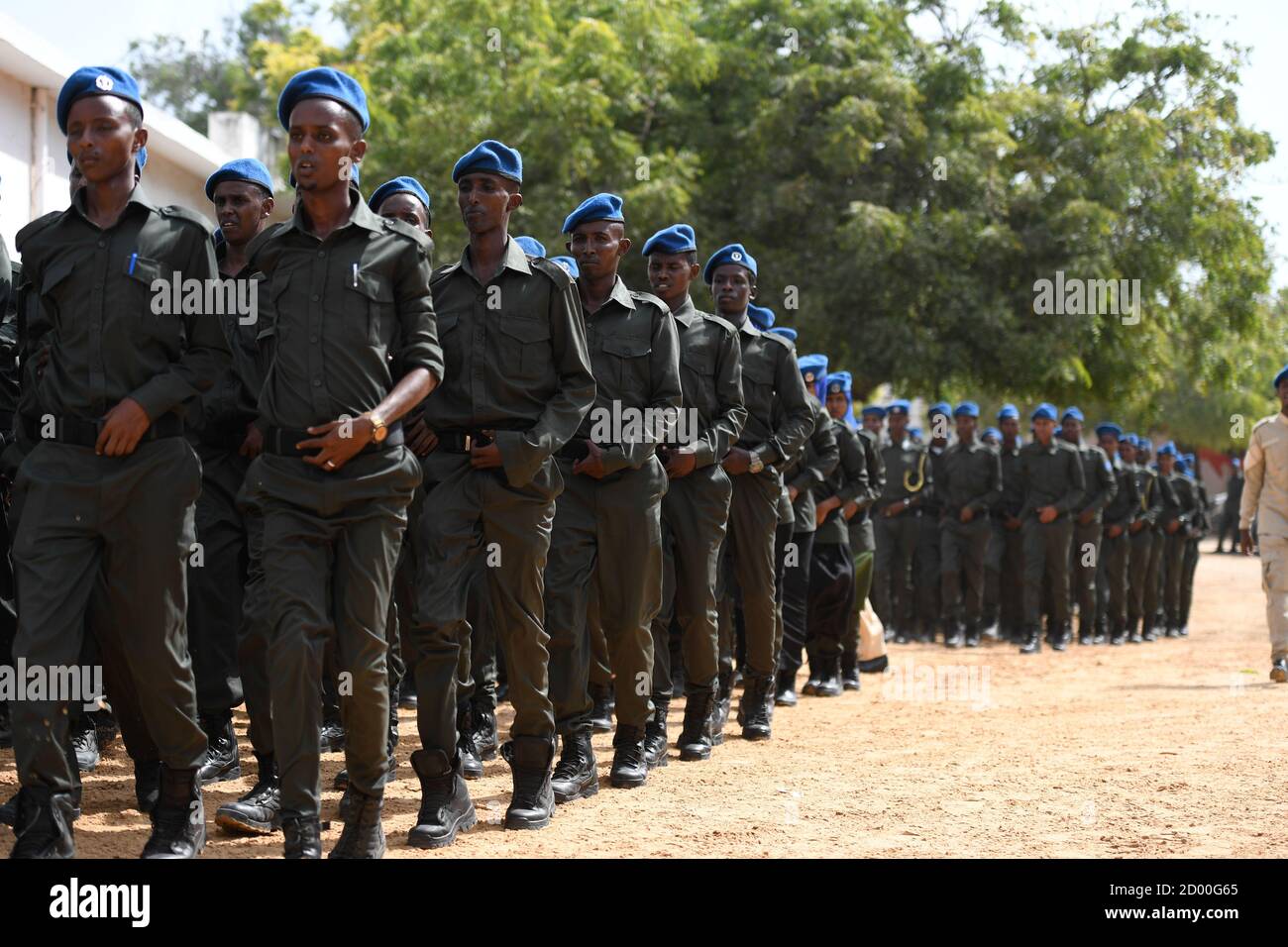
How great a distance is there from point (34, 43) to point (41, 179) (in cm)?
125

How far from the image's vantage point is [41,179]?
40.7 feet

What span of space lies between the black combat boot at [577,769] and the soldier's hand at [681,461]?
1.37 metres

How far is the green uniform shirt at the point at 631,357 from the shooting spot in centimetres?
718

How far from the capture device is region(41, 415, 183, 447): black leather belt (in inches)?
198

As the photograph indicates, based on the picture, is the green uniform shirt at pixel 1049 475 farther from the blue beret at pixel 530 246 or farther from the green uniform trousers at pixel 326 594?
the green uniform trousers at pixel 326 594

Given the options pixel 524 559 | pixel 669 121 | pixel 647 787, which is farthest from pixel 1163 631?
pixel 524 559

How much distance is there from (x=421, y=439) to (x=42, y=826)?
200 centimetres

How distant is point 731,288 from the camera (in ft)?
29.4

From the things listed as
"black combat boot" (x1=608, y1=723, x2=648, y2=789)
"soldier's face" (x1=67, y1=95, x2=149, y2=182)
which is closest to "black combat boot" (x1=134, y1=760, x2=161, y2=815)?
"black combat boot" (x1=608, y1=723, x2=648, y2=789)

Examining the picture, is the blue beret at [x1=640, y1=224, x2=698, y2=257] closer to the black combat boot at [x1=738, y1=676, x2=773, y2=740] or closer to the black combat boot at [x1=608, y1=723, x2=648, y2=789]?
the black combat boot at [x1=608, y1=723, x2=648, y2=789]

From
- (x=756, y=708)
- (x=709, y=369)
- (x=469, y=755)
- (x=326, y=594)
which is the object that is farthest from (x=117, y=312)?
(x=756, y=708)
